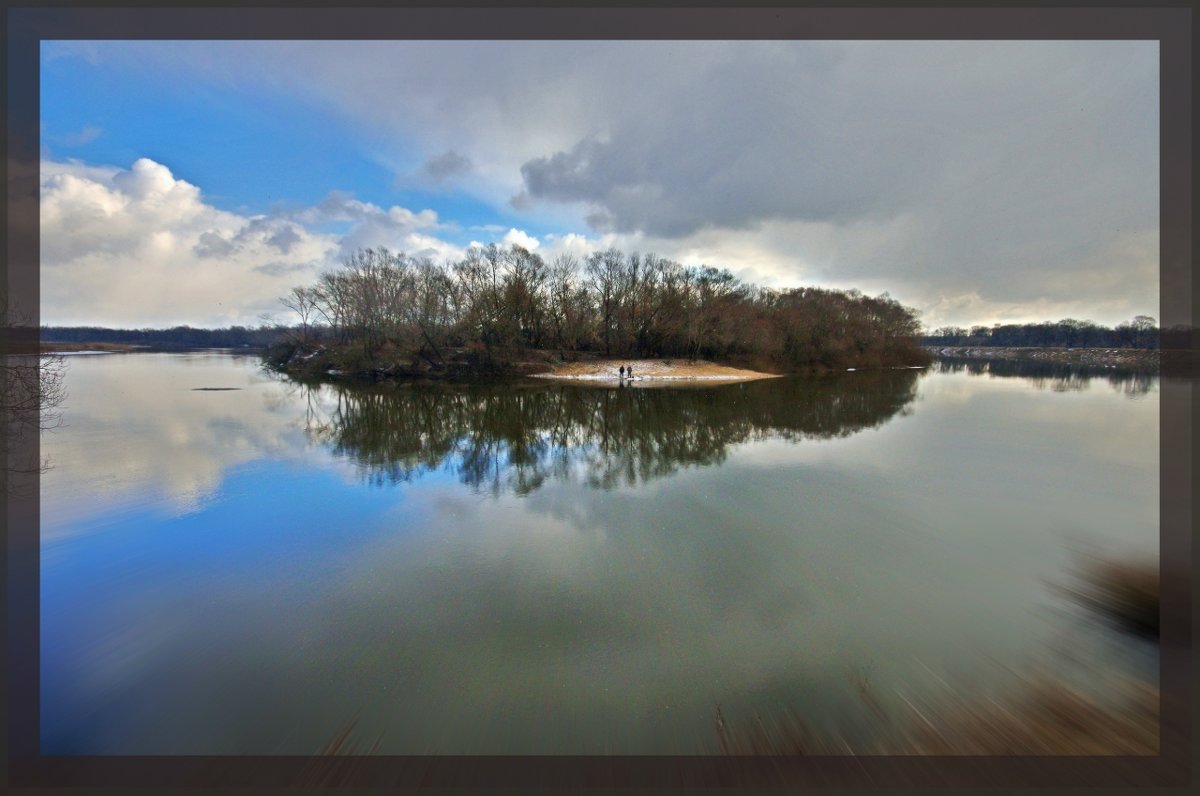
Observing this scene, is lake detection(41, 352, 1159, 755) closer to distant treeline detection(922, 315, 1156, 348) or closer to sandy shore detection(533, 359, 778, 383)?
sandy shore detection(533, 359, 778, 383)

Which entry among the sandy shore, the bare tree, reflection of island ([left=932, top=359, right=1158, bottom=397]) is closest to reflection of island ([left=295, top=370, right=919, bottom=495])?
the bare tree

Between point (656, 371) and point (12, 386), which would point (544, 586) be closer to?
point (12, 386)

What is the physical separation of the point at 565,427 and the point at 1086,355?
138m

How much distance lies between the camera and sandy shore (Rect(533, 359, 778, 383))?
41844 mm

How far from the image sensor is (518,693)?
12.6ft

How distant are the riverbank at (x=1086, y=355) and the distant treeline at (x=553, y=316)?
49.3 metres

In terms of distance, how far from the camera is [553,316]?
5062 cm

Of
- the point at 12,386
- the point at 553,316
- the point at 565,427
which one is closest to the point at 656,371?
the point at 553,316

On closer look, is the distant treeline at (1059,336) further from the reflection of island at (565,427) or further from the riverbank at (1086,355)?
the reflection of island at (565,427)

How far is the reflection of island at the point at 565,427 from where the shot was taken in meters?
11.4

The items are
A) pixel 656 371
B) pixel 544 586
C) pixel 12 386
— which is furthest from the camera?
pixel 656 371

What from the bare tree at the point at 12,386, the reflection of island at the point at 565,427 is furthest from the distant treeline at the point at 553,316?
the bare tree at the point at 12,386

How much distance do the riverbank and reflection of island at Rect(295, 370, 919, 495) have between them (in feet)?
228

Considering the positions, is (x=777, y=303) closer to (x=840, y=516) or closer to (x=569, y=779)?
(x=840, y=516)
